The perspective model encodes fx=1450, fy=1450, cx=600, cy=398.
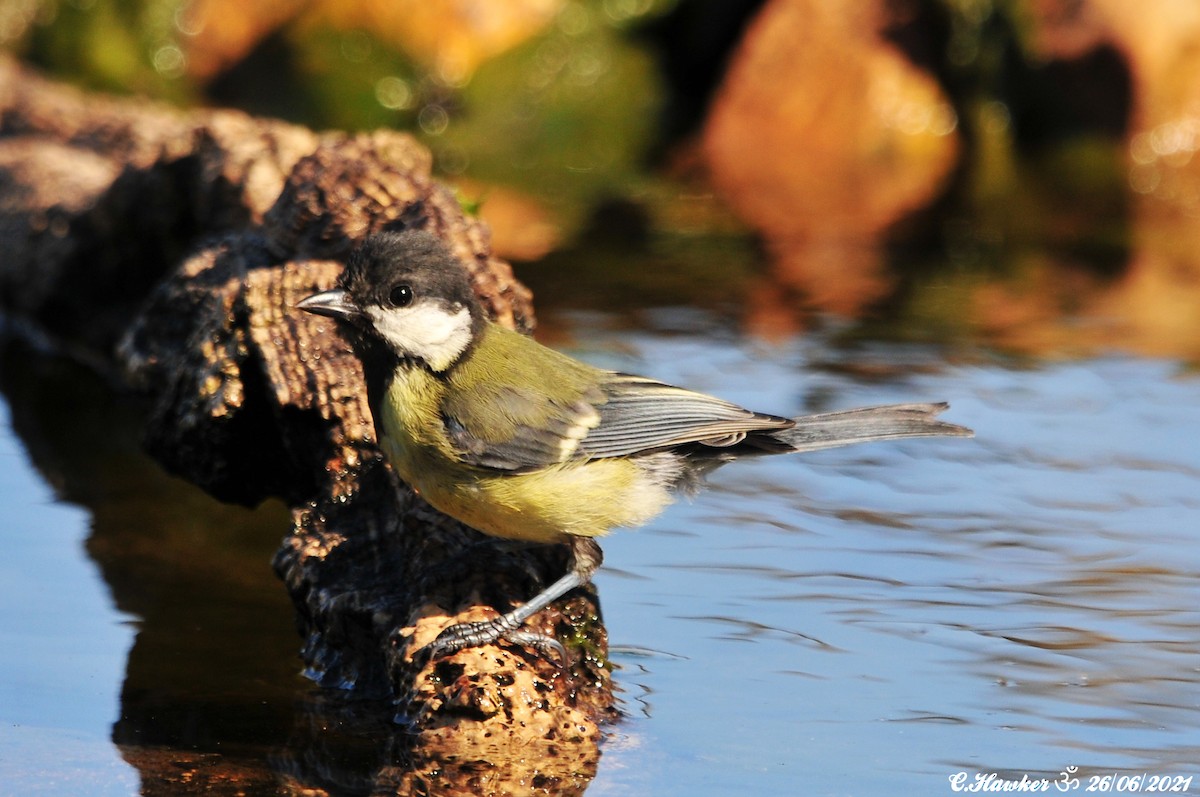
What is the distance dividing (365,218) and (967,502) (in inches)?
105

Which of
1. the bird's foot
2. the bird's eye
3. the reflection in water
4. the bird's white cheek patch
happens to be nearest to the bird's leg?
the bird's foot

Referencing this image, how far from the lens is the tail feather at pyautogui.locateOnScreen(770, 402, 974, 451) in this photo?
462 cm

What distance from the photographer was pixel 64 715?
4.06m

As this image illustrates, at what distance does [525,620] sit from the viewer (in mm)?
4199

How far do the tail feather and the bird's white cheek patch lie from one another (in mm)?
1069

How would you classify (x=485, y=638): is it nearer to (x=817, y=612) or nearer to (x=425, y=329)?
(x=425, y=329)

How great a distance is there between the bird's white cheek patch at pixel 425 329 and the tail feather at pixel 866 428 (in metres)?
1.07

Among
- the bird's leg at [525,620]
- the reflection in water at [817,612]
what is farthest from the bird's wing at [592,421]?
the reflection in water at [817,612]

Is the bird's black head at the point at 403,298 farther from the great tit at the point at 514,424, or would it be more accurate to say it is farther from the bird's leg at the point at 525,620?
the bird's leg at the point at 525,620

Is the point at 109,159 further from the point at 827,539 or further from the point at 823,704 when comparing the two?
the point at 823,704

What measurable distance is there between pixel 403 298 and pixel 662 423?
0.88m

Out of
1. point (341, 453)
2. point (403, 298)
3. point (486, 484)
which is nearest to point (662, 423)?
point (486, 484)

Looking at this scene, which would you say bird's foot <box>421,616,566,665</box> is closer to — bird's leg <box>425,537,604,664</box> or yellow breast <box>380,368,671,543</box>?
bird's leg <box>425,537,604,664</box>

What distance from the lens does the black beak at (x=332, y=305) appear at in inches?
165
